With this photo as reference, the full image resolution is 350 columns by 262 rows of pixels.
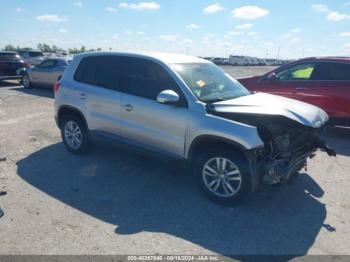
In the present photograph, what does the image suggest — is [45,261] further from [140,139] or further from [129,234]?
[140,139]

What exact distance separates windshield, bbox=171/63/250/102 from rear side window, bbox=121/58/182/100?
0.20m

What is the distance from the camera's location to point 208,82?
194 inches

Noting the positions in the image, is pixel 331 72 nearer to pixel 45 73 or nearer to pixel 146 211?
pixel 146 211

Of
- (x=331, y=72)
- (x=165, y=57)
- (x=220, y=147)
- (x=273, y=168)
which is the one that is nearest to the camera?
(x=273, y=168)

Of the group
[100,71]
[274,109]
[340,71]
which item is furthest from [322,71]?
[100,71]

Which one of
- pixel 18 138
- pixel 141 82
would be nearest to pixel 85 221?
pixel 141 82

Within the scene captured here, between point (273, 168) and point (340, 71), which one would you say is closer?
point (273, 168)

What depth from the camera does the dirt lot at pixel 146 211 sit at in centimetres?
346

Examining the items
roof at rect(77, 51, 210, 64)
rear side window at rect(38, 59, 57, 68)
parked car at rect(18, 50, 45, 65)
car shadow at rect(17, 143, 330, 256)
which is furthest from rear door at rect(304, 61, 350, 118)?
parked car at rect(18, 50, 45, 65)

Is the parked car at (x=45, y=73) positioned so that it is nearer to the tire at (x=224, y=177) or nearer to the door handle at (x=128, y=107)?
the door handle at (x=128, y=107)

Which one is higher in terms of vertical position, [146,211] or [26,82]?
[26,82]

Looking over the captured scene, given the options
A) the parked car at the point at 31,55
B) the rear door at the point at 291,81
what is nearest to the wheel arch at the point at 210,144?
the rear door at the point at 291,81

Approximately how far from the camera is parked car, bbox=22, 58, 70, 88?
13.6 meters

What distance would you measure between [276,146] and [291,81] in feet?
14.6
